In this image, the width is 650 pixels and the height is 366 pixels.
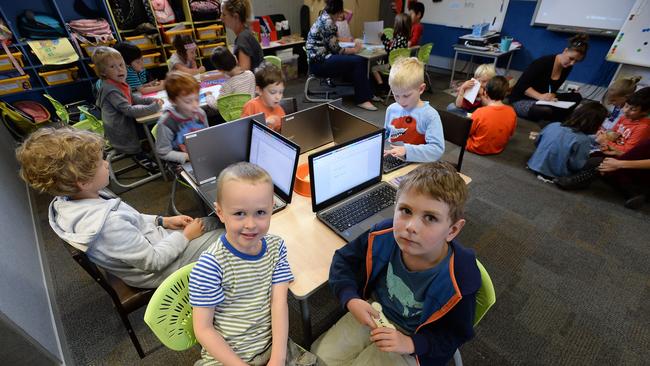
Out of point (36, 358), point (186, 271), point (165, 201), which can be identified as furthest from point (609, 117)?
point (36, 358)

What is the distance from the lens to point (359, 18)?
21.0ft

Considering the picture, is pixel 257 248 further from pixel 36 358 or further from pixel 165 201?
pixel 165 201

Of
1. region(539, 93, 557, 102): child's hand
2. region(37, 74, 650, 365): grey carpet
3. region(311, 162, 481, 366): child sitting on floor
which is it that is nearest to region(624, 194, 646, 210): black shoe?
region(37, 74, 650, 365): grey carpet

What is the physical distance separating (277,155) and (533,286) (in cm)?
189

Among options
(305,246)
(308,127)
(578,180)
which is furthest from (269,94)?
(578,180)

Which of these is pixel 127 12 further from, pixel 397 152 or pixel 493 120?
pixel 493 120

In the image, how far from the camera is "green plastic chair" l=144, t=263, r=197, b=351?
966 mm

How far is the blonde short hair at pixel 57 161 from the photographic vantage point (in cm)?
110

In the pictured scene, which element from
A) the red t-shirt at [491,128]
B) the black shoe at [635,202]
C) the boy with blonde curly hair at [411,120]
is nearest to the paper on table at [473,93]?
the red t-shirt at [491,128]

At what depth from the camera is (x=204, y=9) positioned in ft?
14.1

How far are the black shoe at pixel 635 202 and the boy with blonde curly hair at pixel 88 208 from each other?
3582mm

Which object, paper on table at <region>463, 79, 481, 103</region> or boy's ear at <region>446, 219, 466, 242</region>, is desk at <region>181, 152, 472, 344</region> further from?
paper on table at <region>463, 79, 481, 103</region>

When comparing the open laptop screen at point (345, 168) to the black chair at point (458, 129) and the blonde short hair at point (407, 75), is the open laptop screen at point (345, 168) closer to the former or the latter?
the blonde short hair at point (407, 75)

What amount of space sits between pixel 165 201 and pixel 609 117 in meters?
4.52
